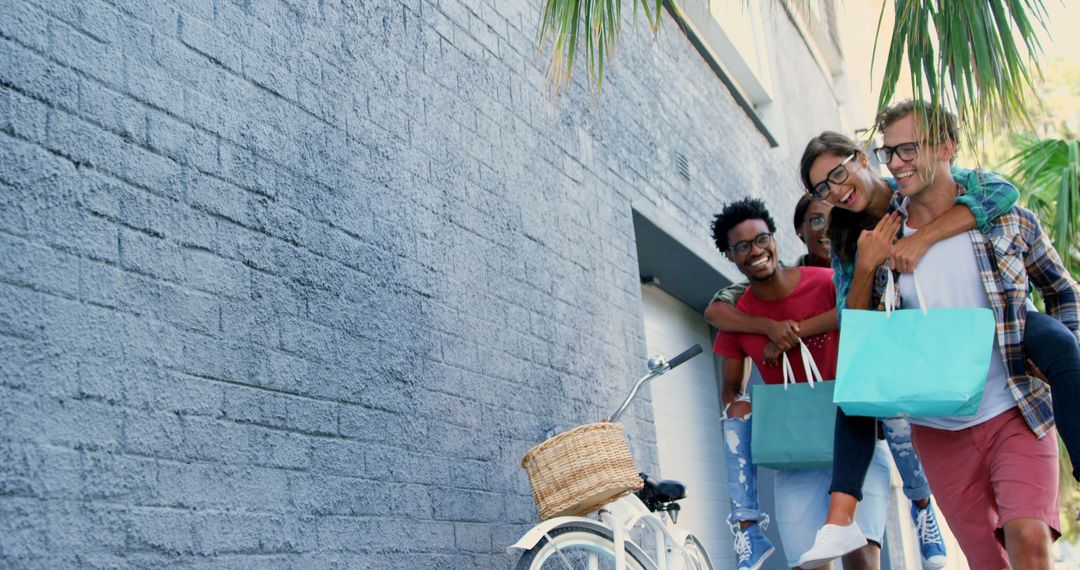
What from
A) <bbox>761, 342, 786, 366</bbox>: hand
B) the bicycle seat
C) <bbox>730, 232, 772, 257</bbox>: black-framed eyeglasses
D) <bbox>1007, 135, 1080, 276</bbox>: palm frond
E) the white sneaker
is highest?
<bbox>1007, 135, 1080, 276</bbox>: palm frond

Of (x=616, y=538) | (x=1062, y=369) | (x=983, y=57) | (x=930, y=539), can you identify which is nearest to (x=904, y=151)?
(x=983, y=57)

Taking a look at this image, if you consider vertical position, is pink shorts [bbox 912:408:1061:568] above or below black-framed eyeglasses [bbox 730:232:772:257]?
below

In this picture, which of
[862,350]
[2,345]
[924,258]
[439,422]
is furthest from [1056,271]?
[2,345]

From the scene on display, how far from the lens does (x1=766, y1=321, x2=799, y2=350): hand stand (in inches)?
171

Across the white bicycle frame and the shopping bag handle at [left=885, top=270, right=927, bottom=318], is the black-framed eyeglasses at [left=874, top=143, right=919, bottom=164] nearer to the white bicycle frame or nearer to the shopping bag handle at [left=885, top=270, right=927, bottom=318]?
the shopping bag handle at [left=885, top=270, right=927, bottom=318]

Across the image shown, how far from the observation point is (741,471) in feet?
14.9

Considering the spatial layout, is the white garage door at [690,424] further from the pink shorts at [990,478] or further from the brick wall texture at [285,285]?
the pink shorts at [990,478]

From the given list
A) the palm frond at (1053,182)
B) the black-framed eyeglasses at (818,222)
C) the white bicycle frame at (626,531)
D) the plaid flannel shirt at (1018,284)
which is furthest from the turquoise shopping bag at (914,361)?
the palm frond at (1053,182)

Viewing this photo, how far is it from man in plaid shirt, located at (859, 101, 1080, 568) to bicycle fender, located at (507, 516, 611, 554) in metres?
1.09

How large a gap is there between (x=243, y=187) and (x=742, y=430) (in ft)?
7.63

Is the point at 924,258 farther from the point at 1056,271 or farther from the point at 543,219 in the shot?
the point at 543,219

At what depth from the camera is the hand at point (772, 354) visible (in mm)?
4395

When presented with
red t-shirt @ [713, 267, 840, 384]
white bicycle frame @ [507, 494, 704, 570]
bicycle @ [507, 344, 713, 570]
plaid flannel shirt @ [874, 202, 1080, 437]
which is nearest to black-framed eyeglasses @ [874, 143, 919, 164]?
plaid flannel shirt @ [874, 202, 1080, 437]

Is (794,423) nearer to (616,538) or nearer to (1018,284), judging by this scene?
(616,538)
